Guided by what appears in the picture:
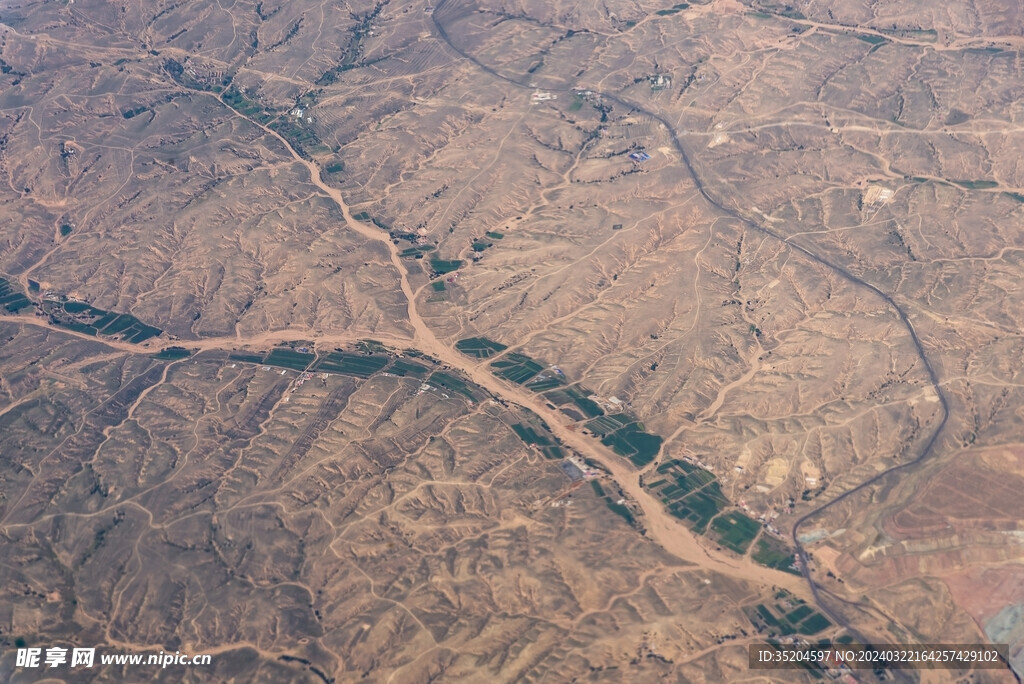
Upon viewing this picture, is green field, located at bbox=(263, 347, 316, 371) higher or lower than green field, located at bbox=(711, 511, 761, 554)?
higher

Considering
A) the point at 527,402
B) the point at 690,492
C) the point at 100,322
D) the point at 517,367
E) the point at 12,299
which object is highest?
the point at 12,299

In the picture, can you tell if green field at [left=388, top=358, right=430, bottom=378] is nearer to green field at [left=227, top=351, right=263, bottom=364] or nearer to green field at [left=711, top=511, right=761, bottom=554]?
green field at [left=227, top=351, right=263, bottom=364]

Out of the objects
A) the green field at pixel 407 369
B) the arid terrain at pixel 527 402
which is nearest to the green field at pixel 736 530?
the arid terrain at pixel 527 402

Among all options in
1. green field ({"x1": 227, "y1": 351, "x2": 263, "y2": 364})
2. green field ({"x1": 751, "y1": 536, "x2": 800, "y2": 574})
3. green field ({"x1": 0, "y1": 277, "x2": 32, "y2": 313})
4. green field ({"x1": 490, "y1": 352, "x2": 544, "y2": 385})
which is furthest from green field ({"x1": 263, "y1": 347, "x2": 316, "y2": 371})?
green field ({"x1": 751, "y1": 536, "x2": 800, "y2": 574})

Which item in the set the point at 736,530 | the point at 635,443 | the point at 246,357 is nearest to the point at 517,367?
the point at 635,443

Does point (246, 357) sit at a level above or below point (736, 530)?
above

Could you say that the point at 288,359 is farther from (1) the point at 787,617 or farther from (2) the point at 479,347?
(1) the point at 787,617

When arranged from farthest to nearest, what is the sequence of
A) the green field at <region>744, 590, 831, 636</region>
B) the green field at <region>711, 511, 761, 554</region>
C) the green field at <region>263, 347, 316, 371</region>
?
the green field at <region>263, 347, 316, 371</region> < the green field at <region>711, 511, 761, 554</region> < the green field at <region>744, 590, 831, 636</region>
